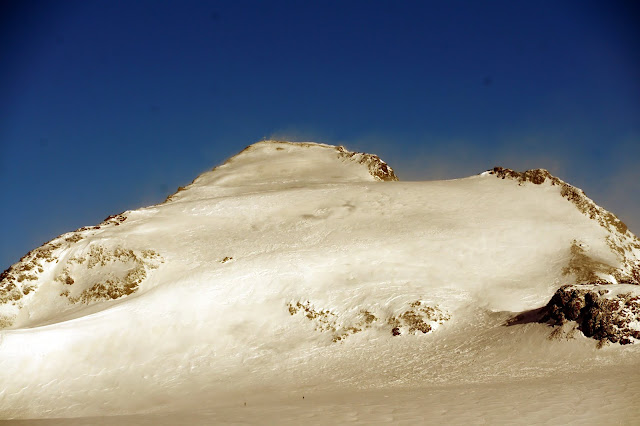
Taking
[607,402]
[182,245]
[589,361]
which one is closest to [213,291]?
[182,245]

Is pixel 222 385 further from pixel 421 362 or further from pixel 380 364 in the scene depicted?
pixel 421 362

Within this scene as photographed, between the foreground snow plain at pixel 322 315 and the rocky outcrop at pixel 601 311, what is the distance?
66 centimetres

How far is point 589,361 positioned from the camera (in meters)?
20.8

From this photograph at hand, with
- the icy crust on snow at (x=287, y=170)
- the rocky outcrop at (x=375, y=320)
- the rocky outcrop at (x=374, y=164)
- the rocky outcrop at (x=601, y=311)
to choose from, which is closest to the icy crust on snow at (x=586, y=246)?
the rocky outcrop at (x=601, y=311)

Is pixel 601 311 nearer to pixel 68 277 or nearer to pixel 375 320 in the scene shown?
pixel 375 320

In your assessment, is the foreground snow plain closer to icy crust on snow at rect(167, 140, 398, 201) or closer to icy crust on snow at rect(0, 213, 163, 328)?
icy crust on snow at rect(0, 213, 163, 328)

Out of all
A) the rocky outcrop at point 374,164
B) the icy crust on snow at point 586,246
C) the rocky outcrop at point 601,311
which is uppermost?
the rocky outcrop at point 374,164

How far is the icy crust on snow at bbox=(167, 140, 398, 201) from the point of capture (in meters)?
48.0

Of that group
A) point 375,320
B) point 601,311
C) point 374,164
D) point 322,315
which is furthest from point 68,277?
point 374,164

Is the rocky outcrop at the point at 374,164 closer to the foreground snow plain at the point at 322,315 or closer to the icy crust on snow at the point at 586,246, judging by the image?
the foreground snow plain at the point at 322,315

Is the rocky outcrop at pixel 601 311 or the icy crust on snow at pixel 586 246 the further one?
the icy crust on snow at pixel 586 246

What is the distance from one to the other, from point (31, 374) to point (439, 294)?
19.1 metres

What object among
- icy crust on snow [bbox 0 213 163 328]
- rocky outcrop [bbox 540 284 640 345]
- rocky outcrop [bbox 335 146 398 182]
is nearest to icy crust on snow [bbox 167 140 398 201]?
rocky outcrop [bbox 335 146 398 182]

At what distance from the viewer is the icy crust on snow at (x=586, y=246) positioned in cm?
3188
